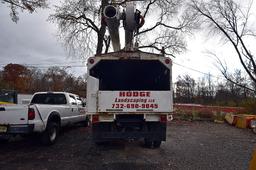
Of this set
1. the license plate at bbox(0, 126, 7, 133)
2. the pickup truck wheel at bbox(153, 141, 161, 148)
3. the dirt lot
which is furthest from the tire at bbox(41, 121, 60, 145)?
the pickup truck wheel at bbox(153, 141, 161, 148)

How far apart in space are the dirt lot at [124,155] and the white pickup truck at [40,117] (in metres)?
0.57

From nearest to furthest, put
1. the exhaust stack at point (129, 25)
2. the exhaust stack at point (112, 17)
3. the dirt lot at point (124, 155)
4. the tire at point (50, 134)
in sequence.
Result: the dirt lot at point (124, 155) < the exhaust stack at point (112, 17) < the exhaust stack at point (129, 25) < the tire at point (50, 134)

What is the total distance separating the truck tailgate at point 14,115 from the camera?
855 cm

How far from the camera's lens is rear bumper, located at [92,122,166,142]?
27.9ft

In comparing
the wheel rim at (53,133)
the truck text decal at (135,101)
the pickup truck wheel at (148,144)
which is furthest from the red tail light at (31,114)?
the pickup truck wheel at (148,144)

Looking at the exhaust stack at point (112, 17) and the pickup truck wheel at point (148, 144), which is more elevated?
the exhaust stack at point (112, 17)

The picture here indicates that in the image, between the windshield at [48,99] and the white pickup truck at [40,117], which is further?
the windshield at [48,99]

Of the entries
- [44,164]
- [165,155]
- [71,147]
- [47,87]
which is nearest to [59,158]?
[44,164]

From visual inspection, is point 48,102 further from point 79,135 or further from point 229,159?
point 229,159

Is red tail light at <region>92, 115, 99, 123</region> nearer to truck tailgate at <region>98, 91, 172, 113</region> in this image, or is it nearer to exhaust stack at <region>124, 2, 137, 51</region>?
truck tailgate at <region>98, 91, 172, 113</region>

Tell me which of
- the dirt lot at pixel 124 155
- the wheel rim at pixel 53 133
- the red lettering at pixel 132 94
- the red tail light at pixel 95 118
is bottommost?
the dirt lot at pixel 124 155

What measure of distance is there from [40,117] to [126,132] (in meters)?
2.65

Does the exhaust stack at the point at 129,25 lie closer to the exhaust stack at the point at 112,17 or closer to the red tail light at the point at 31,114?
the exhaust stack at the point at 112,17

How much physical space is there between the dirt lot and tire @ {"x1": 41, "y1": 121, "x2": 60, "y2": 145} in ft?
0.71
